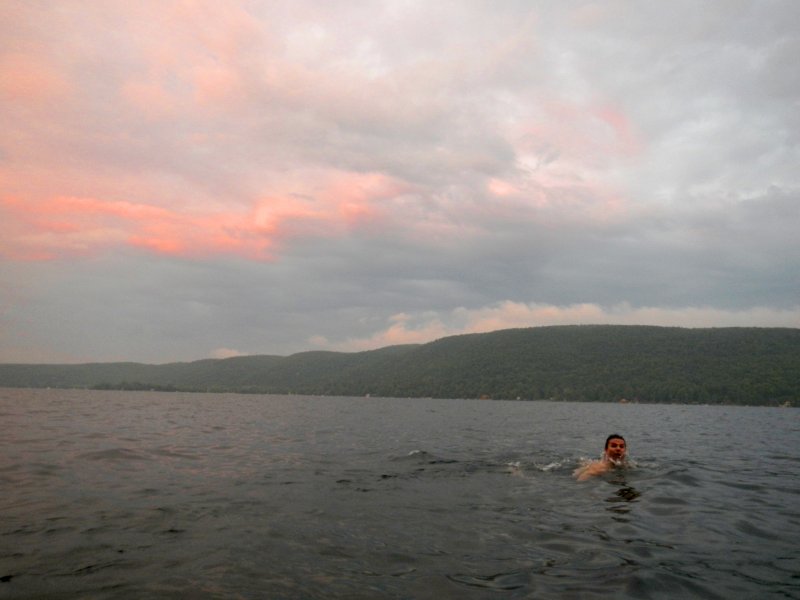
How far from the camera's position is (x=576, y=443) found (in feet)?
109

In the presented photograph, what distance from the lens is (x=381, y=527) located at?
11305 mm

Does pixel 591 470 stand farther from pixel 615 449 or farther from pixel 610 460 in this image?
pixel 615 449

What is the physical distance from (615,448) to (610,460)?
60 centimetres

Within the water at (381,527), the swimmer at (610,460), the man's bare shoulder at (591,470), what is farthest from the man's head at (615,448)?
the water at (381,527)

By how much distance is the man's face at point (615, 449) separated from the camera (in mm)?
19500

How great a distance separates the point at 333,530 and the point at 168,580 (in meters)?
3.86

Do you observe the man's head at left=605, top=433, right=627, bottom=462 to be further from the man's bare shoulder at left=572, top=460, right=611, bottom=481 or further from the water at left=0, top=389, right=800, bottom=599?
the water at left=0, top=389, right=800, bottom=599

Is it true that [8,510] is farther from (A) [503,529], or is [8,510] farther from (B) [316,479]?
(A) [503,529]

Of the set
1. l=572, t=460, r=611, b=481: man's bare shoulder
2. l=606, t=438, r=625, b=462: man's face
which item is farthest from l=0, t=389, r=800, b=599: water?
l=606, t=438, r=625, b=462: man's face

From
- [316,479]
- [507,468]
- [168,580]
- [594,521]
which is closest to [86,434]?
[316,479]

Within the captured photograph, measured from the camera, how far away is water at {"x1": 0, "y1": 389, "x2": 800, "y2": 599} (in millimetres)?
7867

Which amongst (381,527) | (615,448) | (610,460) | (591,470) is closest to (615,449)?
(615,448)

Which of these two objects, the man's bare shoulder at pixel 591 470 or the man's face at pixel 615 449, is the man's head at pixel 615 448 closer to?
the man's face at pixel 615 449

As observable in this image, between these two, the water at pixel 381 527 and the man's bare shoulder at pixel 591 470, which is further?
the man's bare shoulder at pixel 591 470
